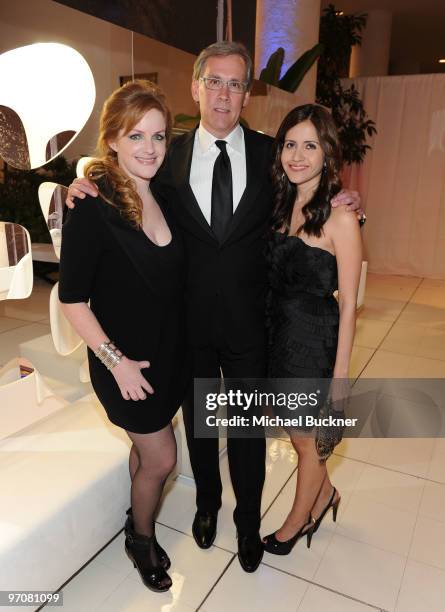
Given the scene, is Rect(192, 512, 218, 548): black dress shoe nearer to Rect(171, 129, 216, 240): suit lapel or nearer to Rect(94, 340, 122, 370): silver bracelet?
Rect(94, 340, 122, 370): silver bracelet

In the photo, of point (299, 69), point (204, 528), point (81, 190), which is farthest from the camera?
point (299, 69)

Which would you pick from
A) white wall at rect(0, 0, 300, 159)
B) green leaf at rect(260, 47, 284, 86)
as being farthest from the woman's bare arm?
green leaf at rect(260, 47, 284, 86)

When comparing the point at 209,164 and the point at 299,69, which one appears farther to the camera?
the point at 299,69

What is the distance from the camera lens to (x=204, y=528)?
6.17ft

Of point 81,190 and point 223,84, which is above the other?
point 223,84

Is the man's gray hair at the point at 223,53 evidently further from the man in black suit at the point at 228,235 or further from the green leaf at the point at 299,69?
the green leaf at the point at 299,69

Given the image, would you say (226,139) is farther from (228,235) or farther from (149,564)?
(149,564)

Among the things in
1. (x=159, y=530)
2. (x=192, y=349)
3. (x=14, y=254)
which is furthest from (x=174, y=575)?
(x=14, y=254)

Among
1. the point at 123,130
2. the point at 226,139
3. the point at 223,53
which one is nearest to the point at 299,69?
the point at 223,53

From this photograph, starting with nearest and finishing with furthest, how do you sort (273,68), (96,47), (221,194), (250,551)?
1. (221,194)
2. (250,551)
3. (96,47)
4. (273,68)

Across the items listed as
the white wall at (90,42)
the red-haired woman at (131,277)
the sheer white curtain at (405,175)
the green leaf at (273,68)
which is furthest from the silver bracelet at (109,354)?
the sheer white curtain at (405,175)

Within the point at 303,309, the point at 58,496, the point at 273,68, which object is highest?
the point at 273,68

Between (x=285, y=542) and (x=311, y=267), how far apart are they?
1032 mm

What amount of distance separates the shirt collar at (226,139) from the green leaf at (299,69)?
3.16 meters
